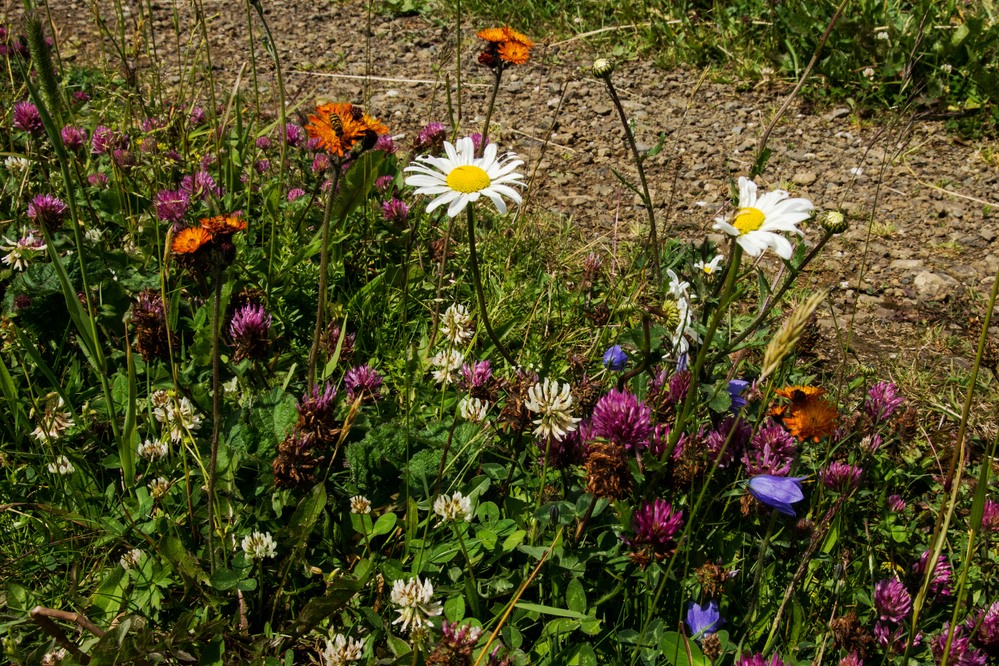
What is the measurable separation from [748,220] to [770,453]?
0.55 m

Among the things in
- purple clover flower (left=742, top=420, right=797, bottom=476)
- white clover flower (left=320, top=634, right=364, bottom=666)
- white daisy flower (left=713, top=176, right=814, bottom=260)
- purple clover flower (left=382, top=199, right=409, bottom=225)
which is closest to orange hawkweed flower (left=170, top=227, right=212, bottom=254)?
white clover flower (left=320, top=634, right=364, bottom=666)

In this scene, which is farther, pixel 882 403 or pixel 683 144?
pixel 683 144

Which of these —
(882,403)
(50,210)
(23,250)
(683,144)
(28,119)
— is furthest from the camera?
(683,144)

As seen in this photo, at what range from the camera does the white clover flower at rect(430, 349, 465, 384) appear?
6.29 ft

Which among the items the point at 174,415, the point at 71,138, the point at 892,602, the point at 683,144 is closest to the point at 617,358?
the point at 892,602

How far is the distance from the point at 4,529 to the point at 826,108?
383cm

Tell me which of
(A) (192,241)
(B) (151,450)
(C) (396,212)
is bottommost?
(B) (151,450)

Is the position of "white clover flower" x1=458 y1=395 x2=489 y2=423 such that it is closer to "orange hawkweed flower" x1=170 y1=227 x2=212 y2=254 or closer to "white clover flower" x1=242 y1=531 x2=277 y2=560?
"white clover flower" x1=242 y1=531 x2=277 y2=560

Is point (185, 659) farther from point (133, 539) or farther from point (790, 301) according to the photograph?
point (790, 301)

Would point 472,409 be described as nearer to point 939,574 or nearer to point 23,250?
point 939,574

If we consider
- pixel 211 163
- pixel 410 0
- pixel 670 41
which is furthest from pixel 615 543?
pixel 410 0

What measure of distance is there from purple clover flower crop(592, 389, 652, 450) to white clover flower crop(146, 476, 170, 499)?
3.01 feet

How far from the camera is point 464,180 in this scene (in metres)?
1.63

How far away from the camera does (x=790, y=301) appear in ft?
9.32
